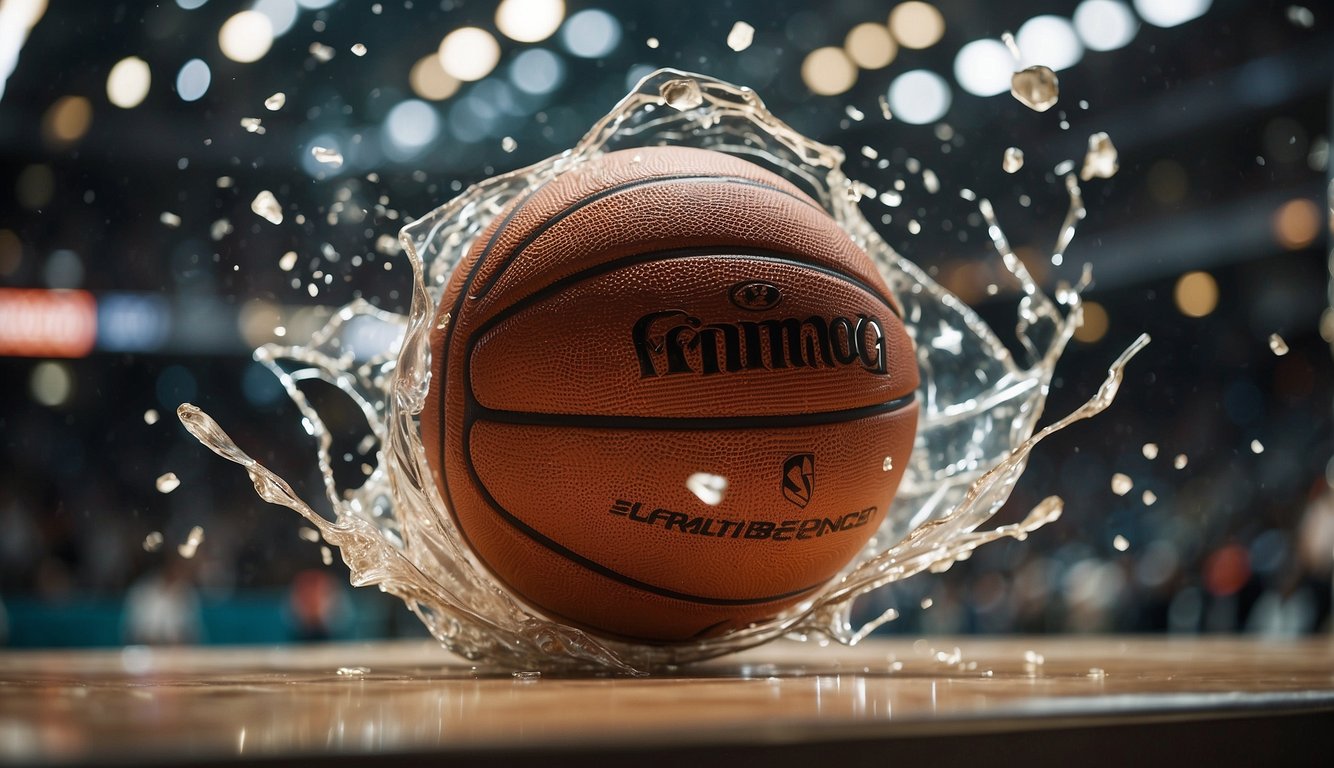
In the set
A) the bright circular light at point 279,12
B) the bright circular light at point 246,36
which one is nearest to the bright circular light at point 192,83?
the bright circular light at point 246,36

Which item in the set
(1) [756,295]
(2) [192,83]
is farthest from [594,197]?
(2) [192,83]

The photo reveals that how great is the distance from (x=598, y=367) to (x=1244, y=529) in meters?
6.28

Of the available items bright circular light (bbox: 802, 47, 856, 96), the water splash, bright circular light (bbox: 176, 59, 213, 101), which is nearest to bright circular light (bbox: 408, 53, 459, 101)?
bright circular light (bbox: 802, 47, 856, 96)

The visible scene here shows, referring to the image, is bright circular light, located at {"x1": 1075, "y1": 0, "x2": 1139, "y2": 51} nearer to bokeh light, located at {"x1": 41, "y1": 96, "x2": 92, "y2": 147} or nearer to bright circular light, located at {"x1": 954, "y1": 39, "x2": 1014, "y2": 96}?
bright circular light, located at {"x1": 954, "y1": 39, "x2": 1014, "y2": 96}

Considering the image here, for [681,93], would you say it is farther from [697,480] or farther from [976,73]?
[976,73]

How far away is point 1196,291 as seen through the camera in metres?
7.95

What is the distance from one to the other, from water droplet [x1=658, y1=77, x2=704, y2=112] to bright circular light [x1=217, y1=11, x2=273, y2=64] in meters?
2.14

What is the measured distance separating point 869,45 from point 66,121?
4.79 m

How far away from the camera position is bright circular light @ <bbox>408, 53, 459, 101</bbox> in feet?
19.2

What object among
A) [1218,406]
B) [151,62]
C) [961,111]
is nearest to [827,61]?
[961,111]

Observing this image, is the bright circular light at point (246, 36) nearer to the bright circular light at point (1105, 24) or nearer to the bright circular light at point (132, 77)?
the bright circular light at point (132, 77)

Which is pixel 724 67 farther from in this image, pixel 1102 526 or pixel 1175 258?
pixel 1175 258

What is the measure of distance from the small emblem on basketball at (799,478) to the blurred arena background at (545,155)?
0.59m

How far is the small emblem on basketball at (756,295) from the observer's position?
1.12m
